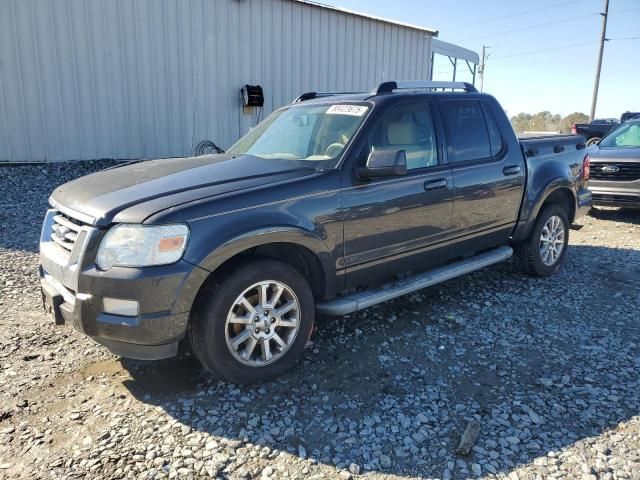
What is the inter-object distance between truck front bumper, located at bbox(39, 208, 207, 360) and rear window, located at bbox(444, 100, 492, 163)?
2611mm

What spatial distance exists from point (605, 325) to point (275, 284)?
297cm

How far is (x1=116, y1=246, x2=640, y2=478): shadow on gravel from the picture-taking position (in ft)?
8.79

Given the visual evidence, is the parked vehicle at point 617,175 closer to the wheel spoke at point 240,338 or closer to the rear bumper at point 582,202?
the rear bumper at point 582,202

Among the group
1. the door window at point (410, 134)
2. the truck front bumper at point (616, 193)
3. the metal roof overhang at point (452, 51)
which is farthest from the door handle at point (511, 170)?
the metal roof overhang at point (452, 51)

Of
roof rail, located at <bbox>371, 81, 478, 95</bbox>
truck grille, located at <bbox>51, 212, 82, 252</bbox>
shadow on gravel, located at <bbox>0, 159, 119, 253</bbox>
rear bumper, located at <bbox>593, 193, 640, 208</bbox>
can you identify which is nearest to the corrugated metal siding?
shadow on gravel, located at <bbox>0, 159, 119, 253</bbox>

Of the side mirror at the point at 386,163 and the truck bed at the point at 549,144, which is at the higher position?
the truck bed at the point at 549,144

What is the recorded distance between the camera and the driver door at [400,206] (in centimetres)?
358

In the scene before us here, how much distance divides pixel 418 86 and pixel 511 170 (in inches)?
50.8

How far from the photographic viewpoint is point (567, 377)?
11.1 ft

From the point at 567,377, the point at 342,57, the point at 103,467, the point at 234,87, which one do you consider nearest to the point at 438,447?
the point at 567,377

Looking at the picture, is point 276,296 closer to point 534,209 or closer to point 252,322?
point 252,322

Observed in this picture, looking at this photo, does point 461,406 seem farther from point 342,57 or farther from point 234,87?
point 342,57

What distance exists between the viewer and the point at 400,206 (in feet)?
12.5

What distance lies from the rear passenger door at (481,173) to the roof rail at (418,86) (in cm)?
19
